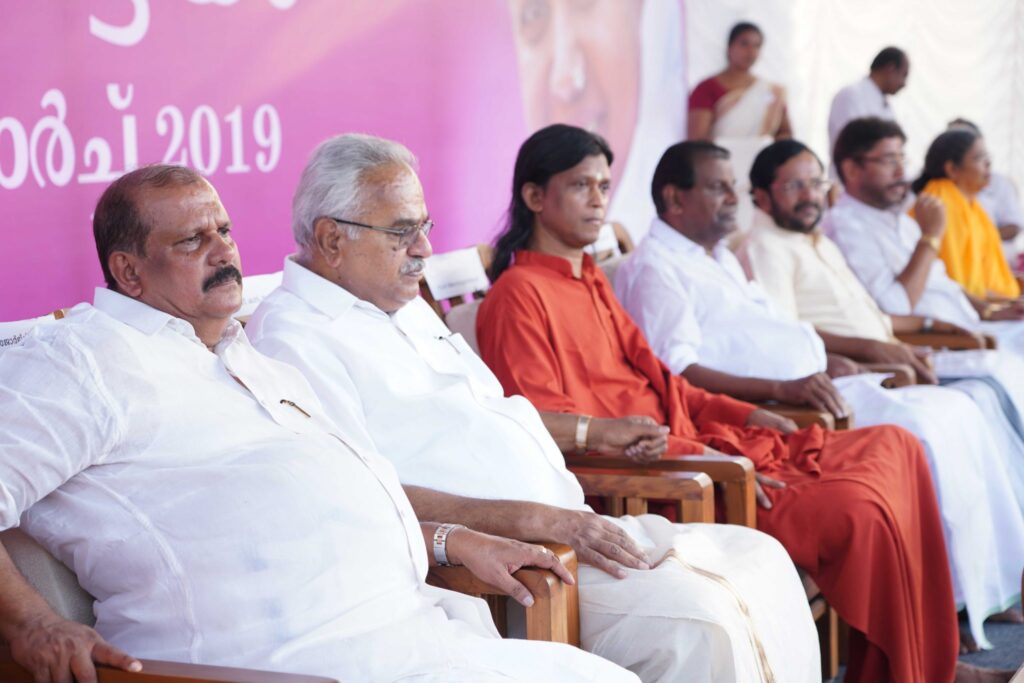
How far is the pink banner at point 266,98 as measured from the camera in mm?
3156

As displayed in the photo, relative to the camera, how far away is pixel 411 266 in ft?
9.23

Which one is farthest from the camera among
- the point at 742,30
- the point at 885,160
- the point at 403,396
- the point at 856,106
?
the point at 856,106

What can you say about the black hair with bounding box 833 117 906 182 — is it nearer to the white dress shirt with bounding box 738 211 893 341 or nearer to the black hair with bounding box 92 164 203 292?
the white dress shirt with bounding box 738 211 893 341

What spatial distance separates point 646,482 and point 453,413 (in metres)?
0.48

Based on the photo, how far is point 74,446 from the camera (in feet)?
6.50

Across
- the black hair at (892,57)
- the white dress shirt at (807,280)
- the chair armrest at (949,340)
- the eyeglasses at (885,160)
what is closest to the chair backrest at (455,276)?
the white dress shirt at (807,280)

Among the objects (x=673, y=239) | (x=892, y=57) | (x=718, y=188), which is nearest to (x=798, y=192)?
(x=718, y=188)

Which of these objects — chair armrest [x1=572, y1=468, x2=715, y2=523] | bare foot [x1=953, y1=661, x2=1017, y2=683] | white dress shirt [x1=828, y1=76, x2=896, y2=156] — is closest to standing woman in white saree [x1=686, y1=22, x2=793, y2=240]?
white dress shirt [x1=828, y1=76, x2=896, y2=156]

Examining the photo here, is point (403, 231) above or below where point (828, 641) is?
above

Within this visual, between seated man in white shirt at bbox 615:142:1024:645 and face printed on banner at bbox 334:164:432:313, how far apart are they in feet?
4.25

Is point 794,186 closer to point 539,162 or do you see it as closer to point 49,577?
point 539,162

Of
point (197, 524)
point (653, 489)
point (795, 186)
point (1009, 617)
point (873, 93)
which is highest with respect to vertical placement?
point (873, 93)

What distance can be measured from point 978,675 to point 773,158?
81.1 inches

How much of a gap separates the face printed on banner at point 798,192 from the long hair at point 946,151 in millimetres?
1859
